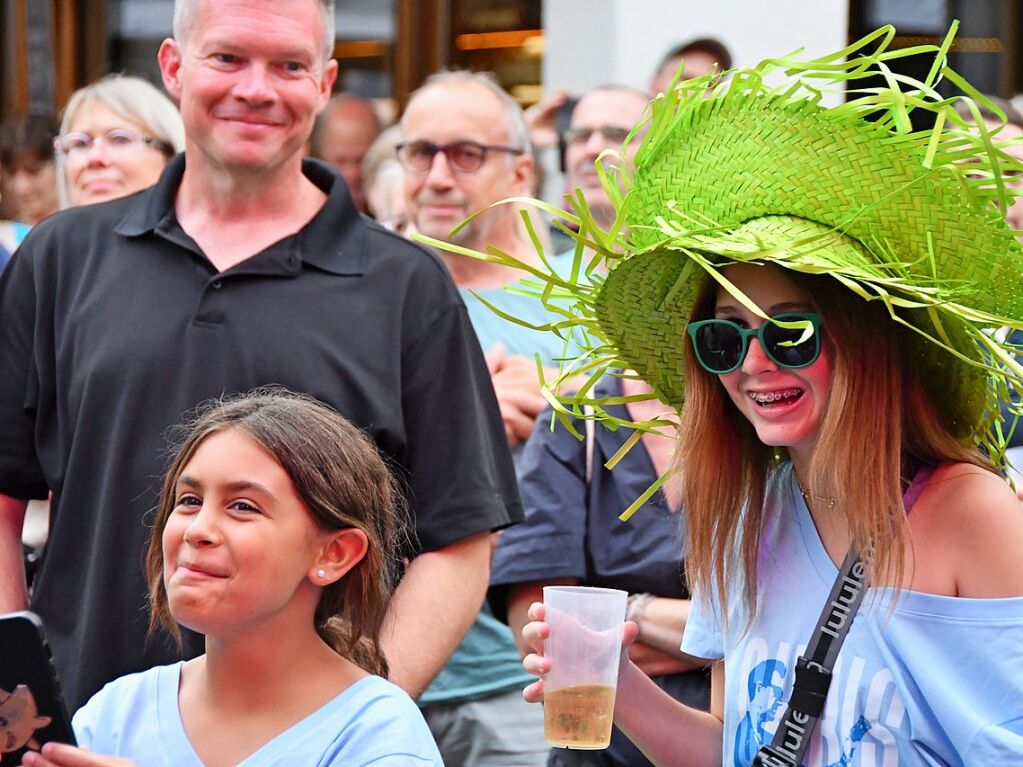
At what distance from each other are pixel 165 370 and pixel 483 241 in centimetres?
194

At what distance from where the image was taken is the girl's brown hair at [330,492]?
107 inches

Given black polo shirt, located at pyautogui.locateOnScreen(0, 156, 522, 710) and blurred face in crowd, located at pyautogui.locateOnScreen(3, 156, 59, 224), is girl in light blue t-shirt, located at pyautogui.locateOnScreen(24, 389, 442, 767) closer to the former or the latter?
black polo shirt, located at pyautogui.locateOnScreen(0, 156, 522, 710)

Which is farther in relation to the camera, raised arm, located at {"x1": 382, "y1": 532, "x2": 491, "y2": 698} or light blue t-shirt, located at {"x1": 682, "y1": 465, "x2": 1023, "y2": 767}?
raised arm, located at {"x1": 382, "y1": 532, "x2": 491, "y2": 698}

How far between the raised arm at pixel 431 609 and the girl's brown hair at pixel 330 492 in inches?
12.0

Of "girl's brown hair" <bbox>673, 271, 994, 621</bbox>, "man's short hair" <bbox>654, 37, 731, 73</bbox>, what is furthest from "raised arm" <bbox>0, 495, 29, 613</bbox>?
"man's short hair" <bbox>654, 37, 731, 73</bbox>

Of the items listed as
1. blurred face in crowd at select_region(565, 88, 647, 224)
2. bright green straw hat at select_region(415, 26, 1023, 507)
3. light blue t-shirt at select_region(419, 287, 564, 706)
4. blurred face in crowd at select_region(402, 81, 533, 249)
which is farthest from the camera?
blurred face in crowd at select_region(565, 88, 647, 224)

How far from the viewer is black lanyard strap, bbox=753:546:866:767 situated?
2.53 m

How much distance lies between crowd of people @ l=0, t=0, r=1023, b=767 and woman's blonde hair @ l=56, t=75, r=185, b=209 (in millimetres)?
1728

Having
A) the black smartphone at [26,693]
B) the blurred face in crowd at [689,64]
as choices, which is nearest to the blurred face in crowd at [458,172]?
the blurred face in crowd at [689,64]

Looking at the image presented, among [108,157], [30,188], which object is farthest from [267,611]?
[30,188]

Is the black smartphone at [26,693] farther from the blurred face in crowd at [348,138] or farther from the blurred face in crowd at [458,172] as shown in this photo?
the blurred face in crowd at [348,138]

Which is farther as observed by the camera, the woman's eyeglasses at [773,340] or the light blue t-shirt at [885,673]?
the woman's eyeglasses at [773,340]

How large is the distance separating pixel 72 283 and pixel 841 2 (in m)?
4.91

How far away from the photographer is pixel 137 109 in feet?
17.3
